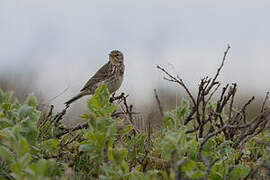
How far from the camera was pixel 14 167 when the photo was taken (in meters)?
1.55

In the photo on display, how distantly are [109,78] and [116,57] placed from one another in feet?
2.65

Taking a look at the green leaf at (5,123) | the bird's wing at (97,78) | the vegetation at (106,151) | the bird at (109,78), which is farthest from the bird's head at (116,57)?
the green leaf at (5,123)

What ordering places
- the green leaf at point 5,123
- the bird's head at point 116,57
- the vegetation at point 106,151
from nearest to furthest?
1. the vegetation at point 106,151
2. the green leaf at point 5,123
3. the bird's head at point 116,57

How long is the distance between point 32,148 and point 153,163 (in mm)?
792

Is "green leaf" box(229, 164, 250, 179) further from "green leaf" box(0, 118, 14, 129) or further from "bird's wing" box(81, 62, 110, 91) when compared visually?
"bird's wing" box(81, 62, 110, 91)

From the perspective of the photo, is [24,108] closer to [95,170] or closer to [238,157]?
[95,170]

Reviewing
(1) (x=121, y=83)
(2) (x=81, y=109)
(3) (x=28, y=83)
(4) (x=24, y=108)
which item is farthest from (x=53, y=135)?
(3) (x=28, y=83)

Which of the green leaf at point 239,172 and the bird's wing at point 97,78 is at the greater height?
the bird's wing at point 97,78

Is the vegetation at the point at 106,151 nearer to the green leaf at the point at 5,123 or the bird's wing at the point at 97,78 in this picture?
the green leaf at the point at 5,123

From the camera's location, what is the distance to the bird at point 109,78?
22.3ft

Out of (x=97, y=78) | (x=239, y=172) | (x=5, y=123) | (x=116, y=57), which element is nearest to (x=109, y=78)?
(x=97, y=78)

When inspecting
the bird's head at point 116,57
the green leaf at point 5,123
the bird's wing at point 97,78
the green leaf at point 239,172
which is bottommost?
the green leaf at point 239,172

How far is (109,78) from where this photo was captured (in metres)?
6.98

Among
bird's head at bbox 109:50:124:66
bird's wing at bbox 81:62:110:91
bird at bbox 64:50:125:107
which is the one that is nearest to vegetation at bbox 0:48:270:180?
bird at bbox 64:50:125:107
